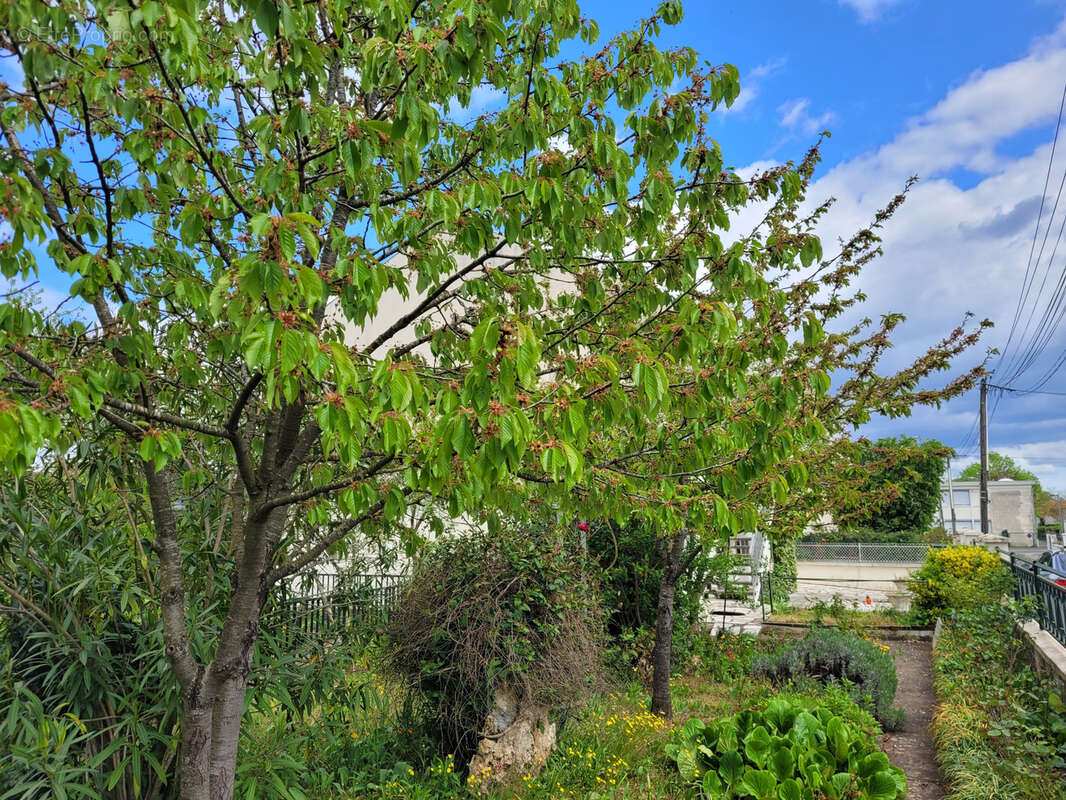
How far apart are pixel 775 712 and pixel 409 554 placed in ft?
11.0

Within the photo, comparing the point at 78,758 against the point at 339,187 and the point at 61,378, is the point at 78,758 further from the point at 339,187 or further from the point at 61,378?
the point at 339,187

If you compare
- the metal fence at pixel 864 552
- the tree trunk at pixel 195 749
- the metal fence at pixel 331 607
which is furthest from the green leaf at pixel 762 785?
the metal fence at pixel 864 552

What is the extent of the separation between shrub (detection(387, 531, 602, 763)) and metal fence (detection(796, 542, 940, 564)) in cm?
2306

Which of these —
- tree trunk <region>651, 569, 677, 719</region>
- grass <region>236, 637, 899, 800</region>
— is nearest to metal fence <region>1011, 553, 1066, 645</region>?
grass <region>236, 637, 899, 800</region>

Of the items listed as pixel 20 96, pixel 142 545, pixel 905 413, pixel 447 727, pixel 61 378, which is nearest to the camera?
pixel 61 378

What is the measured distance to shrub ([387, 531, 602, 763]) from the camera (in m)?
5.19

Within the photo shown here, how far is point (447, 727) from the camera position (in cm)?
543

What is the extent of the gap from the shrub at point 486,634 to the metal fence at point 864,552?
75.7ft

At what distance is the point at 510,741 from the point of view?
17.0 ft

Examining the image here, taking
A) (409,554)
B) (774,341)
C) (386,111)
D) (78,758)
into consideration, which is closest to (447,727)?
(409,554)

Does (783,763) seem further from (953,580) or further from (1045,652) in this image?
(953,580)

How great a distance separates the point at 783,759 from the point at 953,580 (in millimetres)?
9481

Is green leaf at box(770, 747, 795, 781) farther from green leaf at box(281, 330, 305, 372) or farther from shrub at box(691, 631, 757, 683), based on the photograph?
green leaf at box(281, 330, 305, 372)

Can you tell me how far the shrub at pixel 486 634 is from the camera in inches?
204
